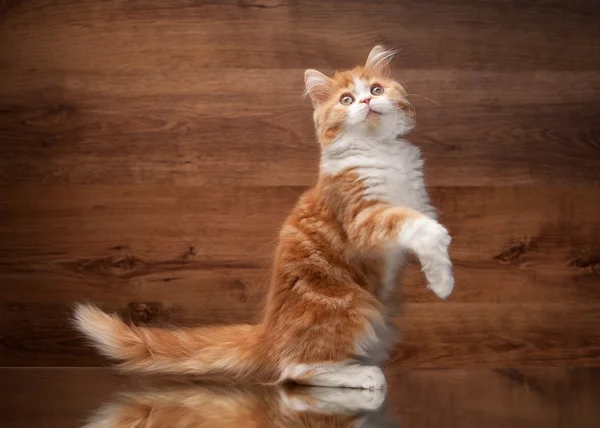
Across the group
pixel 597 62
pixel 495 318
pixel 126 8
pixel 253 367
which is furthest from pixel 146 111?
pixel 597 62

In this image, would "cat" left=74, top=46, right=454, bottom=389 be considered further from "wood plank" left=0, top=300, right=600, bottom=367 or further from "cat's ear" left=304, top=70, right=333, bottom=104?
"wood plank" left=0, top=300, right=600, bottom=367

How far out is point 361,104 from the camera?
1.49 m

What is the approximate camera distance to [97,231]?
2137mm

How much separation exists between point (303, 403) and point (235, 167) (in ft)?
3.23

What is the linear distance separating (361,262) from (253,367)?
11.6 inches

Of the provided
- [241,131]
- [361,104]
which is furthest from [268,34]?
[361,104]

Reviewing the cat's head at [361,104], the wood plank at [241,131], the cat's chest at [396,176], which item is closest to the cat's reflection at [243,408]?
the cat's chest at [396,176]

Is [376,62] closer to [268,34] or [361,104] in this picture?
[361,104]

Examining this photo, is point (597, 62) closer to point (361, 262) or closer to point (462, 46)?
point (462, 46)

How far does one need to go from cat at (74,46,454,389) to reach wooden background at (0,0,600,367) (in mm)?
518

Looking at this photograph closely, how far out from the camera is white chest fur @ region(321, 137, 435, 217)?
145cm

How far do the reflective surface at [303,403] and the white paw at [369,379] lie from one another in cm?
1

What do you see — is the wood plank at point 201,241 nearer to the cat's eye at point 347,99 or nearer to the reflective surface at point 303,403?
the reflective surface at point 303,403

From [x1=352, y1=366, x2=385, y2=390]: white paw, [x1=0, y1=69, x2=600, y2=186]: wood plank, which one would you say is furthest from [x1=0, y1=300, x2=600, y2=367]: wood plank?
[x1=352, y1=366, x2=385, y2=390]: white paw
